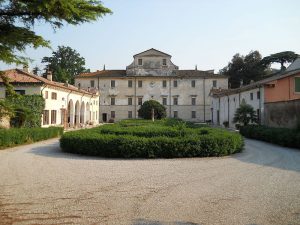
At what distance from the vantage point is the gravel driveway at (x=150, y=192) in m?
6.41

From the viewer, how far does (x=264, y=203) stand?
7.35 metres

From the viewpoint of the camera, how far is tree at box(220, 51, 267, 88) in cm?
6731

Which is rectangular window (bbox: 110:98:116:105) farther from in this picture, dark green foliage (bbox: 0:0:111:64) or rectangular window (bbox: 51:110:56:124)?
dark green foliage (bbox: 0:0:111:64)

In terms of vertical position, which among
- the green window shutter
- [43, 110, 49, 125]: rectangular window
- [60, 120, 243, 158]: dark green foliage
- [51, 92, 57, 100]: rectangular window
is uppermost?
the green window shutter

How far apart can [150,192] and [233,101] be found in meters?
34.1

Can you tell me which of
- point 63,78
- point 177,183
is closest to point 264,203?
point 177,183

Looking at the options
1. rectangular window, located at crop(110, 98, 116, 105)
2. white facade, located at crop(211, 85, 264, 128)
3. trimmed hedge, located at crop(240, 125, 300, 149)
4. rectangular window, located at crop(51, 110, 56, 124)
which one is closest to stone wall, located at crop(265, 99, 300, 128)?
trimmed hedge, located at crop(240, 125, 300, 149)

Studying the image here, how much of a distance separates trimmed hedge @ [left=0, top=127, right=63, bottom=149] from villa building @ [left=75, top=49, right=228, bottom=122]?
113ft

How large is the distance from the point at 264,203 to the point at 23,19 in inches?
243

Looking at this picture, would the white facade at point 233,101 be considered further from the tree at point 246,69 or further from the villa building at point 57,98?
the villa building at point 57,98

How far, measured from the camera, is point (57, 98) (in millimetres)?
36281

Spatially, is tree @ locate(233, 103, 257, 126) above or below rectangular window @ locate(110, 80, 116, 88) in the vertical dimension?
below

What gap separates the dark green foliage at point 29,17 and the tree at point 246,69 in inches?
2497

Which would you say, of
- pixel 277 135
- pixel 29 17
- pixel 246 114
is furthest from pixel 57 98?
pixel 29 17
